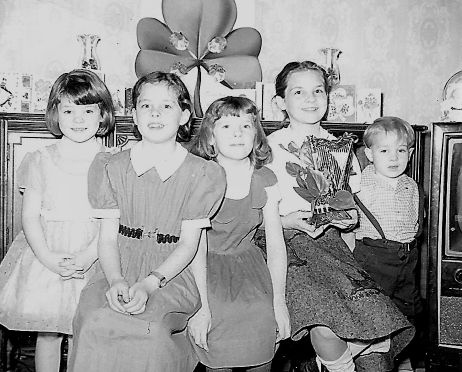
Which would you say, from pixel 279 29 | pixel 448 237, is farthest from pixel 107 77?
pixel 448 237

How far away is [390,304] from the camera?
2570 mm

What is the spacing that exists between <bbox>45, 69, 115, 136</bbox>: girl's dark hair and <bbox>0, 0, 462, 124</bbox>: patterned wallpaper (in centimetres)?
76

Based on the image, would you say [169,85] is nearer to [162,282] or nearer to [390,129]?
[162,282]

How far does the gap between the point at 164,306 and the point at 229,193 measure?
569mm

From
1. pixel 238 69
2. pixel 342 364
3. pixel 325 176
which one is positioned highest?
pixel 238 69

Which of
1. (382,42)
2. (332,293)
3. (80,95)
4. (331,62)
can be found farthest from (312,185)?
(382,42)

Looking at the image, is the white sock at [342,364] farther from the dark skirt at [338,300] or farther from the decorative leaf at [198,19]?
the decorative leaf at [198,19]

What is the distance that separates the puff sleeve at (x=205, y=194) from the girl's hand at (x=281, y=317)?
1.40ft

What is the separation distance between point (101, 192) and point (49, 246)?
0.42 m

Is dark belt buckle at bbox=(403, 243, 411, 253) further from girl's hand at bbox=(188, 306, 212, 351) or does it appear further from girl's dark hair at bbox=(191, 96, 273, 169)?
girl's hand at bbox=(188, 306, 212, 351)

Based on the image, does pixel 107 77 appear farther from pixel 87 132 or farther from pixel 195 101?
pixel 87 132

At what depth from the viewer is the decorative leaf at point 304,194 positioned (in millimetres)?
2754

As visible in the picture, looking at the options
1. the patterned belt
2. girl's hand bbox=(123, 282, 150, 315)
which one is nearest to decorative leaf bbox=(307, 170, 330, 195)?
the patterned belt

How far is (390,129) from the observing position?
3068 mm
